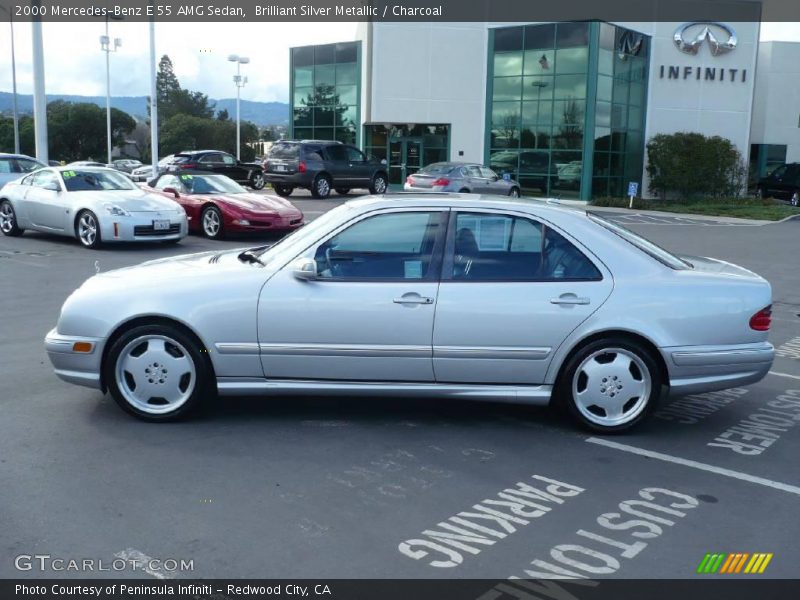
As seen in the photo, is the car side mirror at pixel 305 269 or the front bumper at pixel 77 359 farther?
the front bumper at pixel 77 359

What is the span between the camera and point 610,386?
5402 mm

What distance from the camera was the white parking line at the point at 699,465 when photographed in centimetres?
469

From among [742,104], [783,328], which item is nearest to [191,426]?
[783,328]

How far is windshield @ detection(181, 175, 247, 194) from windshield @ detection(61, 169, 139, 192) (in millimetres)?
1622

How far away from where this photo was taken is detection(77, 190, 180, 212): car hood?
1437cm

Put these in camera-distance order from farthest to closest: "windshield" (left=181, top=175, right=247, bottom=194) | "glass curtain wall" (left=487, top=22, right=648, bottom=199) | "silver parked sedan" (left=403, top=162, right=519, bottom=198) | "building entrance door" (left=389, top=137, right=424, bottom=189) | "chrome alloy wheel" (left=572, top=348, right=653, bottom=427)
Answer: "building entrance door" (left=389, top=137, right=424, bottom=189), "glass curtain wall" (left=487, top=22, right=648, bottom=199), "silver parked sedan" (left=403, top=162, right=519, bottom=198), "windshield" (left=181, top=175, right=247, bottom=194), "chrome alloy wheel" (left=572, top=348, right=653, bottom=427)

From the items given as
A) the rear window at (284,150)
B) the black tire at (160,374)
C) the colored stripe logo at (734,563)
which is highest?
the rear window at (284,150)

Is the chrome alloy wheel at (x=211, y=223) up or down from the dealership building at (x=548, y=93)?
down

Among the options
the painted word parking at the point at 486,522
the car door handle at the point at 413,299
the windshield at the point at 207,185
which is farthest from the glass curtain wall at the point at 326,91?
the painted word parking at the point at 486,522

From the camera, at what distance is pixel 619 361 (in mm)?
5379

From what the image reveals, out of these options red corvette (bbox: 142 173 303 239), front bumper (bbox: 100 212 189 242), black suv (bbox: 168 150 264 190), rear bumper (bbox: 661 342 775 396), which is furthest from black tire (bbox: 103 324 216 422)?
black suv (bbox: 168 150 264 190)

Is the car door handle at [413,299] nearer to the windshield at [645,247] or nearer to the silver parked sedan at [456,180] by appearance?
the windshield at [645,247]

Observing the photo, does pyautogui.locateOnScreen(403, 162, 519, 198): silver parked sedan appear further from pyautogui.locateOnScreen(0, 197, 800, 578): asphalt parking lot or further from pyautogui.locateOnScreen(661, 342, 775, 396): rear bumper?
pyautogui.locateOnScreen(661, 342, 775, 396): rear bumper

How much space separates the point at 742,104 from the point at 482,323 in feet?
114
